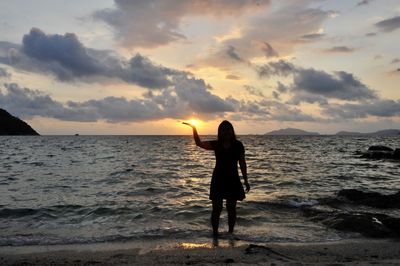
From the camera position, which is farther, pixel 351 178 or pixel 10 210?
pixel 351 178

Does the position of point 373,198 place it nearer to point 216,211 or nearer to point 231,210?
point 231,210

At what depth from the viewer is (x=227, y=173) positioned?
8.26 meters

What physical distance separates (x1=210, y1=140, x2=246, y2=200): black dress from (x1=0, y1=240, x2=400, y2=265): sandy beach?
3.43ft

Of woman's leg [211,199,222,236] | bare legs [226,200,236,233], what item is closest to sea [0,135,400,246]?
bare legs [226,200,236,233]

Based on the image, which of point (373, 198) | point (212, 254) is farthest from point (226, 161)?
point (373, 198)

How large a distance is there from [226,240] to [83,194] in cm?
904

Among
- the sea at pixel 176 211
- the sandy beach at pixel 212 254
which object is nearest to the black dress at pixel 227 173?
the sandy beach at pixel 212 254

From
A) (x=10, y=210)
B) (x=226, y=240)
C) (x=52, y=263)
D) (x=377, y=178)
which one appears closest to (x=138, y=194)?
(x=10, y=210)

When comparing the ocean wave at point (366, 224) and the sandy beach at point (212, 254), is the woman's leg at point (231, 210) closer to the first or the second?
the sandy beach at point (212, 254)

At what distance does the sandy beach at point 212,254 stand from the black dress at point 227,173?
105 cm

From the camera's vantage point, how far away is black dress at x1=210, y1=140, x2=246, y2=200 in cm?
820

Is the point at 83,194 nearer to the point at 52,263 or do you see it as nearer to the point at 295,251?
the point at 52,263

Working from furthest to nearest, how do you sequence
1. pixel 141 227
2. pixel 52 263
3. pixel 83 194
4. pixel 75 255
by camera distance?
pixel 83 194
pixel 141 227
pixel 75 255
pixel 52 263

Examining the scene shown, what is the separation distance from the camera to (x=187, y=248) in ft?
26.0
